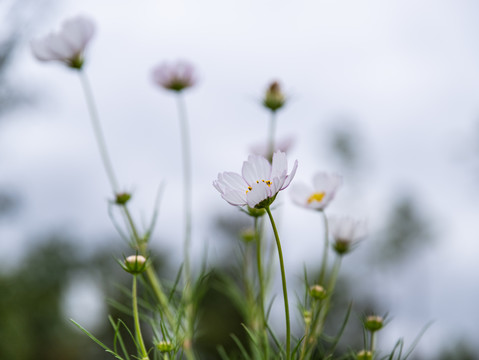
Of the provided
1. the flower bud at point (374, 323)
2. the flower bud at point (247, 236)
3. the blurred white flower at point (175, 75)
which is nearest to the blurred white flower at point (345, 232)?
the flower bud at point (374, 323)

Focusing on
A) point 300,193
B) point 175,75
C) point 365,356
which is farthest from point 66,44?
point 365,356

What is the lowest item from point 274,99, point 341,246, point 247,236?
point 247,236

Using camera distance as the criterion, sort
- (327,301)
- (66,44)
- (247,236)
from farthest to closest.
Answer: (247,236)
(66,44)
(327,301)

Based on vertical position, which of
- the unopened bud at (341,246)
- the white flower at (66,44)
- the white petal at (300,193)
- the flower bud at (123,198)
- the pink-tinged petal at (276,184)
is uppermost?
the white flower at (66,44)

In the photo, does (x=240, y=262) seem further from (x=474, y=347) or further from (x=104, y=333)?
(x=104, y=333)

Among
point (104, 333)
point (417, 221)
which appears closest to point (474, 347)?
point (417, 221)

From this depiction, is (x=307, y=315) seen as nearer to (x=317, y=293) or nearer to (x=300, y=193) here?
(x=317, y=293)

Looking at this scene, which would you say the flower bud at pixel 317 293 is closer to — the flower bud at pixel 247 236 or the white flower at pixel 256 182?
the white flower at pixel 256 182
